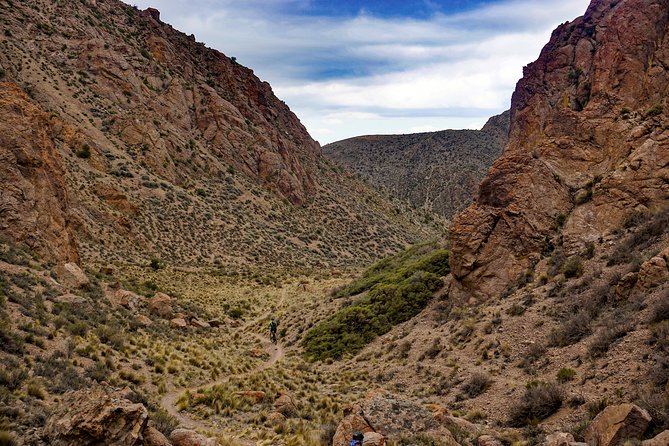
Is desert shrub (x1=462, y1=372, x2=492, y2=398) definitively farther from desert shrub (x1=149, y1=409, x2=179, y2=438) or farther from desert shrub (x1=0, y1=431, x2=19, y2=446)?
desert shrub (x1=0, y1=431, x2=19, y2=446)

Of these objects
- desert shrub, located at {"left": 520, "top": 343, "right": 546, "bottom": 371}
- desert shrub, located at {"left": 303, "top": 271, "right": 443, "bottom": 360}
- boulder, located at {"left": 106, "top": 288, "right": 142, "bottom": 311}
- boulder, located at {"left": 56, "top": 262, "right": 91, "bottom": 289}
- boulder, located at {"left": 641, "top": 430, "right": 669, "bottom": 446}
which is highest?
boulder, located at {"left": 56, "top": 262, "right": 91, "bottom": 289}

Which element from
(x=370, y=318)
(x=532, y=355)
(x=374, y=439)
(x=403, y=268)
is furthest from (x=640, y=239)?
(x=403, y=268)

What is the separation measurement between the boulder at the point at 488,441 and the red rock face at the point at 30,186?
19771 millimetres

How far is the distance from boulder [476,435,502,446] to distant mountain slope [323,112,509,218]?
100402 mm

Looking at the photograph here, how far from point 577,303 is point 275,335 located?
1776 cm

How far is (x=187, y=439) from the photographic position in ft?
28.4

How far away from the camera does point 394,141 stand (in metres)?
156

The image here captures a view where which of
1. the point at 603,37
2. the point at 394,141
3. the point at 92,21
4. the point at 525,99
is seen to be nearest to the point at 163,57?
the point at 92,21

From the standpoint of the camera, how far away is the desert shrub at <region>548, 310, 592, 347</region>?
1269 cm

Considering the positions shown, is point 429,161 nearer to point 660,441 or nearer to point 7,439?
point 660,441

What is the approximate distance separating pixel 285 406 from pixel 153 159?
4917cm

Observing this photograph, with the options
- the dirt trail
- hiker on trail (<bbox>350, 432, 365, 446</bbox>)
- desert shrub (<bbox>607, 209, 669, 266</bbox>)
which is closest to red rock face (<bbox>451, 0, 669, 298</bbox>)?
desert shrub (<bbox>607, 209, 669, 266</bbox>)

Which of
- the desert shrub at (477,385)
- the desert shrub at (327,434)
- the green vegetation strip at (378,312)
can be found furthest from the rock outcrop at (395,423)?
the green vegetation strip at (378,312)

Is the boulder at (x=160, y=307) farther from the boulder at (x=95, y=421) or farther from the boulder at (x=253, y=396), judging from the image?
the boulder at (x=95, y=421)
